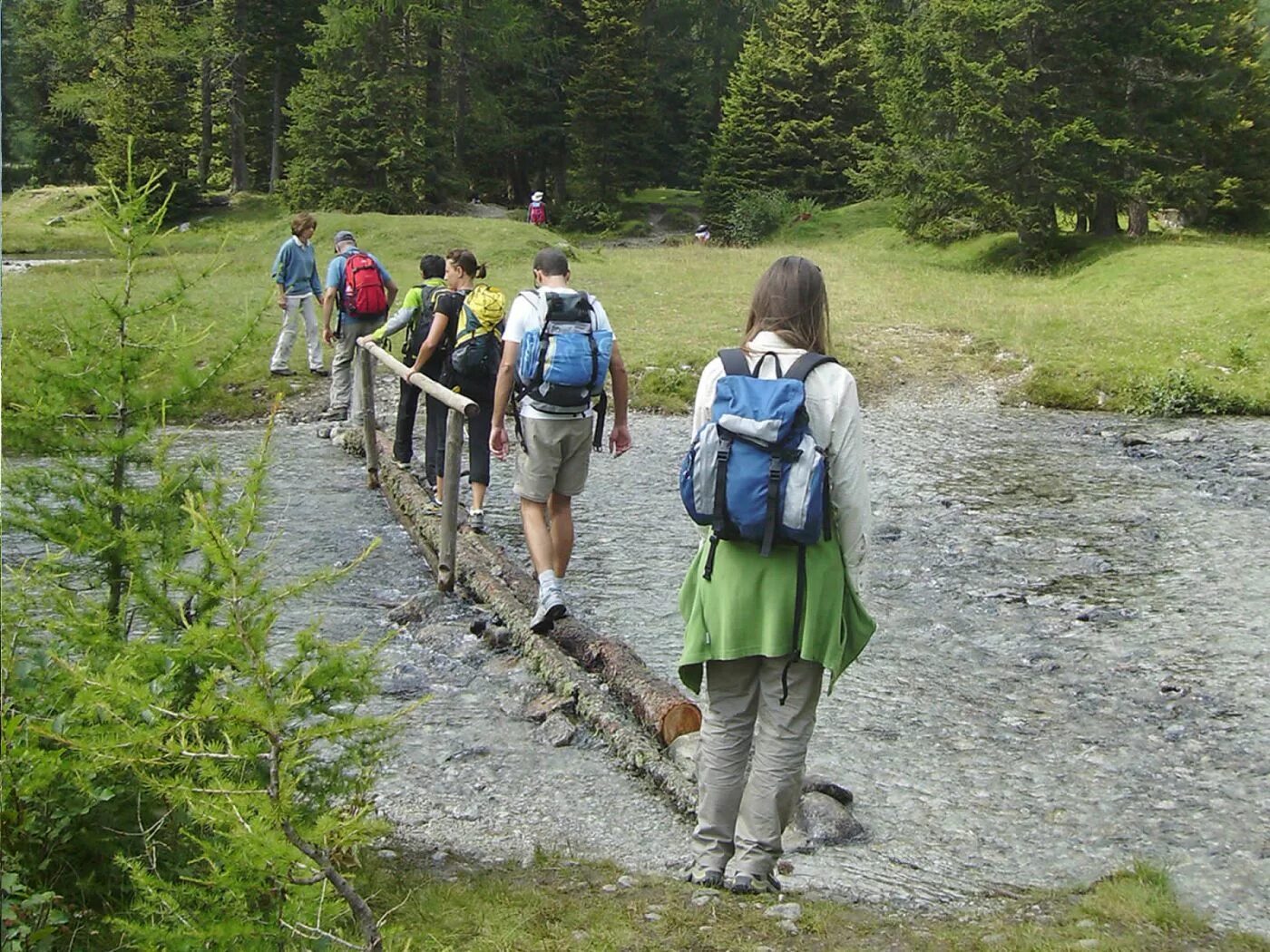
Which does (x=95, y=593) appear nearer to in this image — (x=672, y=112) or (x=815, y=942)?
(x=815, y=942)

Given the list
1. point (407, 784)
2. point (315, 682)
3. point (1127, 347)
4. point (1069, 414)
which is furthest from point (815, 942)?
point (1127, 347)

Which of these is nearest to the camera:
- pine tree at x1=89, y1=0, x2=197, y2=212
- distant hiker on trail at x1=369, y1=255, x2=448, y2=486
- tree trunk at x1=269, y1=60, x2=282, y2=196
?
distant hiker on trail at x1=369, y1=255, x2=448, y2=486

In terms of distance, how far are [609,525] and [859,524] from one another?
24.9ft

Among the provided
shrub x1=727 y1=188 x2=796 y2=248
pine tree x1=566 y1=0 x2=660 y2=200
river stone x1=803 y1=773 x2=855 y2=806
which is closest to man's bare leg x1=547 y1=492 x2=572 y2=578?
river stone x1=803 y1=773 x2=855 y2=806

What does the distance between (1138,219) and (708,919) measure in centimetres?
3565

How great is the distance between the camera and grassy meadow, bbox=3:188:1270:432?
18.5 meters

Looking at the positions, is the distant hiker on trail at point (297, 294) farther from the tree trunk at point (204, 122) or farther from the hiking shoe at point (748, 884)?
the tree trunk at point (204, 122)

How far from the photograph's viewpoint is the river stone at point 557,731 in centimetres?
686

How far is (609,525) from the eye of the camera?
12.3 metres

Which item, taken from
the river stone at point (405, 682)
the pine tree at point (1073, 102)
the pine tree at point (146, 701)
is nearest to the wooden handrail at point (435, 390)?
the river stone at point (405, 682)

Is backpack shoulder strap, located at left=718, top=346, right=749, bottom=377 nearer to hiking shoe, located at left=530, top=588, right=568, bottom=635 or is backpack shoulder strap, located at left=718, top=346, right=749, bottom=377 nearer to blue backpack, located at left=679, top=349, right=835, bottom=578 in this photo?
blue backpack, located at left=679, top=349, right=835, bottom=578

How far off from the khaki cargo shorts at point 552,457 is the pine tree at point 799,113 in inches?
1738

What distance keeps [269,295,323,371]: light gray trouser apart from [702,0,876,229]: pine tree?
34.6 m

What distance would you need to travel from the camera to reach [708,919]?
179 inches
